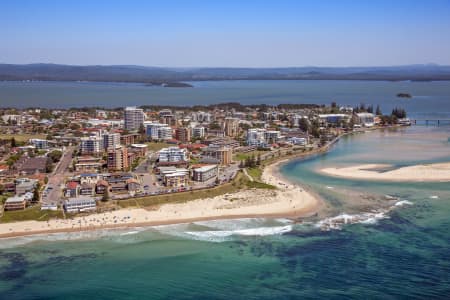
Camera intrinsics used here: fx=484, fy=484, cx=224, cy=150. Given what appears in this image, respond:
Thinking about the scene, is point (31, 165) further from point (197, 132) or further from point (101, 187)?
point (197, 132)

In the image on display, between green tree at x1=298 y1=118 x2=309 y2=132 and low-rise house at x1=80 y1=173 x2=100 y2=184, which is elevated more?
green tree at x1=298 y1=118 x2=309 y2=132

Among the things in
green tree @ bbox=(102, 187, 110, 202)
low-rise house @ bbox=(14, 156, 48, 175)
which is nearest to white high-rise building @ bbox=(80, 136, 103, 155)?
low-rise house @ bbox=(14, 156, 48, 175)

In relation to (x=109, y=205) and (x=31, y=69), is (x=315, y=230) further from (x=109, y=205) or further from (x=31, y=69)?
(x=31, y=69)

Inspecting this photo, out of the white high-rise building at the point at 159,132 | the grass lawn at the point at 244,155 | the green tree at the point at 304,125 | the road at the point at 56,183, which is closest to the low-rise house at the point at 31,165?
the road at the point at 56,183

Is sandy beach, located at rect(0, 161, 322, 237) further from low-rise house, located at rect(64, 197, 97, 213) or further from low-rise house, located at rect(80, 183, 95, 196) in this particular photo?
low-rise house, located at rect(80, 183, 95, 196)

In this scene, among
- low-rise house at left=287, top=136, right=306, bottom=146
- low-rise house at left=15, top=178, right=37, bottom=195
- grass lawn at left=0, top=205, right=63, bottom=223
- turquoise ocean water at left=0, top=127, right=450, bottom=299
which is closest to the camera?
turquoise ocean water at left=0, top=127, right=450, bottom=299

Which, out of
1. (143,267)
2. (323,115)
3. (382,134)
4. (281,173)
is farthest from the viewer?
(323,115)

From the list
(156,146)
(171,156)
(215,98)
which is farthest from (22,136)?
(215,98)

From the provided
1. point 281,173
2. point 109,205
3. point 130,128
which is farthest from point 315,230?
point 130,128
